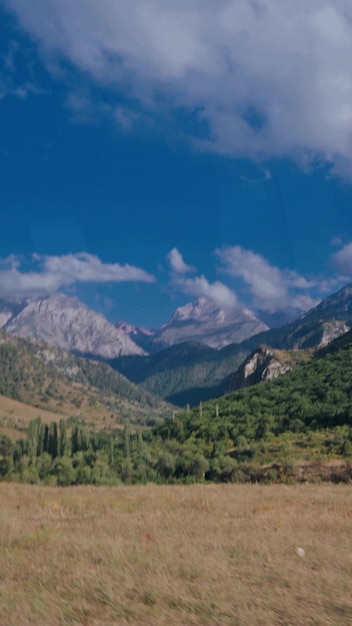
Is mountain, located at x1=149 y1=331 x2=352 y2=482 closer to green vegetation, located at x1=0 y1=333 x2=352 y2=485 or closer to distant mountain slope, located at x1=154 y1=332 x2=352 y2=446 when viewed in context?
distant mountain slope, located at x1=154 y1=332 x2=352 y2=446

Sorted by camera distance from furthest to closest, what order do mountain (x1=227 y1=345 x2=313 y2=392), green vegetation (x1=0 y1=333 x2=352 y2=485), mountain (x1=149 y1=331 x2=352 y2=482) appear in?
mountain (x1=227 y1=345 x2=313 y2=392) < green vegetation (x1=0 y1=333 x2=352 y2=485) < mountain (x1=149 y1=331 x2=352 y2=482)

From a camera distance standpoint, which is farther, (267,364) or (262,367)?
(262,367)

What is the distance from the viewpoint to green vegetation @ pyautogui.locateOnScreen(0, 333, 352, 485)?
41.5 meters

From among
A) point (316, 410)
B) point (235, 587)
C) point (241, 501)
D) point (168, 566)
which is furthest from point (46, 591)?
point (316, 410)

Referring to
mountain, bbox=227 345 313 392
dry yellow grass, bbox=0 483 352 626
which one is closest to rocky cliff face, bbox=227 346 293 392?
mountain, bbox=227 345 313 392

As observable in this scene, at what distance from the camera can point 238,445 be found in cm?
5834

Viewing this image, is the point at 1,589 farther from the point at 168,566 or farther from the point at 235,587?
the point at 235,587

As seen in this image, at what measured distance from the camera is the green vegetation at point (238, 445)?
136 ft

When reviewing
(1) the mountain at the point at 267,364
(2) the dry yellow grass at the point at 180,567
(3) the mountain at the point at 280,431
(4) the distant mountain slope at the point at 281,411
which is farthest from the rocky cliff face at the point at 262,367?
(2) the dry yellow grass at the point at 180,567

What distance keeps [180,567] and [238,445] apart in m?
53.2

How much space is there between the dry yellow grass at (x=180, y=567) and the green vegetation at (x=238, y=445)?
18744mm

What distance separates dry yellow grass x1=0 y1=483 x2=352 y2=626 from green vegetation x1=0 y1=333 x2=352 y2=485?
61.5 ft

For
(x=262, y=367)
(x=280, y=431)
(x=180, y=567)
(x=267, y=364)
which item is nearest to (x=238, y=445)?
(x=280, y=431)

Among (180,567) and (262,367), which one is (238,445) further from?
(262,367)
